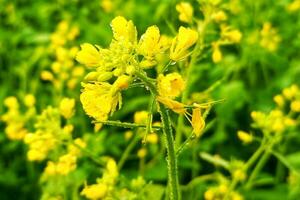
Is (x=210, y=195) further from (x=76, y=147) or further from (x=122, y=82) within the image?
(x=122, y=82)

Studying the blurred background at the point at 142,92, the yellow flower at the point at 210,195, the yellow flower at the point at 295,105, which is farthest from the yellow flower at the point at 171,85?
the blurred background at the point at 142,92

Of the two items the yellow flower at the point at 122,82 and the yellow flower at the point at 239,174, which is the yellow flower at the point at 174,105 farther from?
the yellow flower at the point at 239,174

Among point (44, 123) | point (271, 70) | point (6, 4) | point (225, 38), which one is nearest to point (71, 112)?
point (44, 123)

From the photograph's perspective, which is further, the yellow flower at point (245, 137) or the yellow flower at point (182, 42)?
the yellow flower at point (245, 137)

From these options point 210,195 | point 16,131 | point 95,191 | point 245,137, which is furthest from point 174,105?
point 16,131

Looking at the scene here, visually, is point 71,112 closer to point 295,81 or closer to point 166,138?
point 166,138
